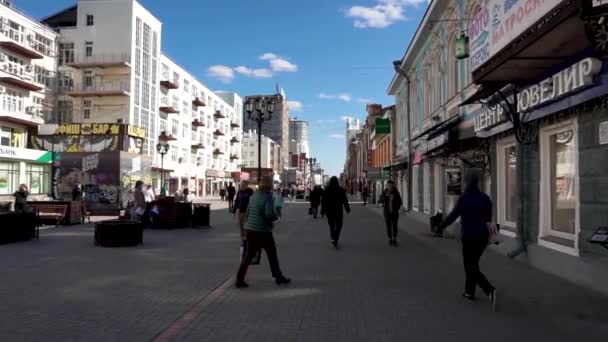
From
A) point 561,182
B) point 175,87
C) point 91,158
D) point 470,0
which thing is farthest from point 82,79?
point 561,182

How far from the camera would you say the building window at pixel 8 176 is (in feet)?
133

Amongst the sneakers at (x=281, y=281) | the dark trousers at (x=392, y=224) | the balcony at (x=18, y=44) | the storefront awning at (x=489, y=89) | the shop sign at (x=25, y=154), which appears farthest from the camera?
the balcony at (x=18, y=44)

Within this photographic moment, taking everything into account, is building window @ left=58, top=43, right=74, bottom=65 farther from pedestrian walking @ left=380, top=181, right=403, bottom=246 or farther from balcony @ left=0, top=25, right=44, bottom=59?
pedestrian walking @ left=380, top=181, right=403, bottom=246

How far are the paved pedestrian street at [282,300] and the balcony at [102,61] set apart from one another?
143ft

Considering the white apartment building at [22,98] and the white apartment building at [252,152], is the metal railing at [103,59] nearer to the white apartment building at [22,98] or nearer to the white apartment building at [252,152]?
the white apartment building at [22,98]

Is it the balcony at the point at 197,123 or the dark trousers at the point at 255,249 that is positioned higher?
the balcony at the point at 197,123

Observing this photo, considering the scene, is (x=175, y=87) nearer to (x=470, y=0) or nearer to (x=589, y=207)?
(x=470, y=0)

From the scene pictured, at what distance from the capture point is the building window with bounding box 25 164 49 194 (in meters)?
43.7

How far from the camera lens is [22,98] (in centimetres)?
4538

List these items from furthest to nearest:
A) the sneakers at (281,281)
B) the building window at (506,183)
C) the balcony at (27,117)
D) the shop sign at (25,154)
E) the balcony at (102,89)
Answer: the balcony at (102,89)
the balcony at (27,117)
the shop sign at (25,154)
the building window at (506,183)
the sneakers at (281,281)

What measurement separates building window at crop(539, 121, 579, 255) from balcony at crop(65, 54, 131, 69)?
48.1 metres

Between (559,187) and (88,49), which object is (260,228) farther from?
(88,49)

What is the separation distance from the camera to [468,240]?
21.3ft

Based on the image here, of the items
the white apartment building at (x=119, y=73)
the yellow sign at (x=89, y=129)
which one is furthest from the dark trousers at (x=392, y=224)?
the white apartment building at (x=119, y=73)
